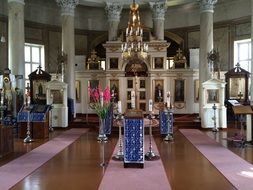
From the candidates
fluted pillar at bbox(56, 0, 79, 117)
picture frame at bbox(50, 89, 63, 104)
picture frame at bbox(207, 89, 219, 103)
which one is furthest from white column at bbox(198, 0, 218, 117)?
picture frame at bbox(50, 89, 63, 104)

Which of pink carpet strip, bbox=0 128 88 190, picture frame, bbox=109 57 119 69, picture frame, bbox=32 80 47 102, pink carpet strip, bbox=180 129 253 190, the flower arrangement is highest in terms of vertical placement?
picture frame, bbox=109 57 119 69

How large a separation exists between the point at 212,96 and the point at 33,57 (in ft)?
31.0

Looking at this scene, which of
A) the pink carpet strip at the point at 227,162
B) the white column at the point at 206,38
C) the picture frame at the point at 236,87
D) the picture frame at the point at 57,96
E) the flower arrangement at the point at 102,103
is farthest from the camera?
the picture frame at the point at 236,87

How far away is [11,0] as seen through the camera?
43.2 ft

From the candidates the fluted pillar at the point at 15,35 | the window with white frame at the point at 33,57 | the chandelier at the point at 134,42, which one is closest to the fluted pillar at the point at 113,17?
the window with white frame at the point at 33,57

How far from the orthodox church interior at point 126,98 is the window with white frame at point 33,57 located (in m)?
0.05

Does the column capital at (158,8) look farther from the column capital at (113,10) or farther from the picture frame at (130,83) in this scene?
the picture frame at (130,83)

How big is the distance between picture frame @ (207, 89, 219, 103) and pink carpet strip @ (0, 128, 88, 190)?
5.89 m

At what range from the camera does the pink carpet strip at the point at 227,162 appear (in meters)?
5.72

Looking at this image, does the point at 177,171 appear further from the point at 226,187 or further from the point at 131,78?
the point at 131,78

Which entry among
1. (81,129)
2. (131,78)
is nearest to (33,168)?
(81,129)

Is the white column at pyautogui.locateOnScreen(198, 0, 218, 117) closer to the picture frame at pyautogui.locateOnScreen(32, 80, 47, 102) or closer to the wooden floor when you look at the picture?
the wooden floor

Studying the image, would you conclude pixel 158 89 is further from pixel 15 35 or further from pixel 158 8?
pixel 15 35

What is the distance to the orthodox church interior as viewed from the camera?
6586mm
